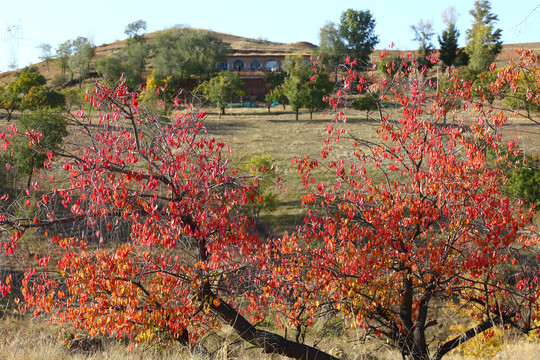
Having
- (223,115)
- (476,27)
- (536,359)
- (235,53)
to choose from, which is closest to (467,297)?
(536,359)

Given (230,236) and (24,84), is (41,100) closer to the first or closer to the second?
(24,84)

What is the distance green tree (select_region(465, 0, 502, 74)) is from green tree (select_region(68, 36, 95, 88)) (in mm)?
57738

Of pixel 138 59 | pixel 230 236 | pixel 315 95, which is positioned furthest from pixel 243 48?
pixel 230 236

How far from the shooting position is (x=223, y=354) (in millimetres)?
6805

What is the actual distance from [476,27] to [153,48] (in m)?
59.3

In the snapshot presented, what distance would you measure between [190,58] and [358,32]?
2884 centimetres

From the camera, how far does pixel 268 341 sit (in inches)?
322

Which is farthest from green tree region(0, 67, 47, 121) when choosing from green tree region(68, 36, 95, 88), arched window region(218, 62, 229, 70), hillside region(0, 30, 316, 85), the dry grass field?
arched window region(218, 62, 229, 70)

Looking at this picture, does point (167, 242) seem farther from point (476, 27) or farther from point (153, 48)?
point (153, 48)

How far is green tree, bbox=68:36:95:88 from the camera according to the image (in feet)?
268

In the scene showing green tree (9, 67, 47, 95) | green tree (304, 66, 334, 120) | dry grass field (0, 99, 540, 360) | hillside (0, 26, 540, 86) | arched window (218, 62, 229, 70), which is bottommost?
dry grass field (0, 99, 540, 360)

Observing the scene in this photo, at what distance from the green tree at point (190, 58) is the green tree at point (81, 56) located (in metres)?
11.6

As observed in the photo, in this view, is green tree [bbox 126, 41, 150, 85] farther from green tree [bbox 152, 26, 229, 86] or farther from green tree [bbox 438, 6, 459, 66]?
green tree [bbox 438, 6, 459, 66]

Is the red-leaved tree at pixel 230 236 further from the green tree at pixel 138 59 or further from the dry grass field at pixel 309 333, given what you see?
the green tree at pixel 138 59
